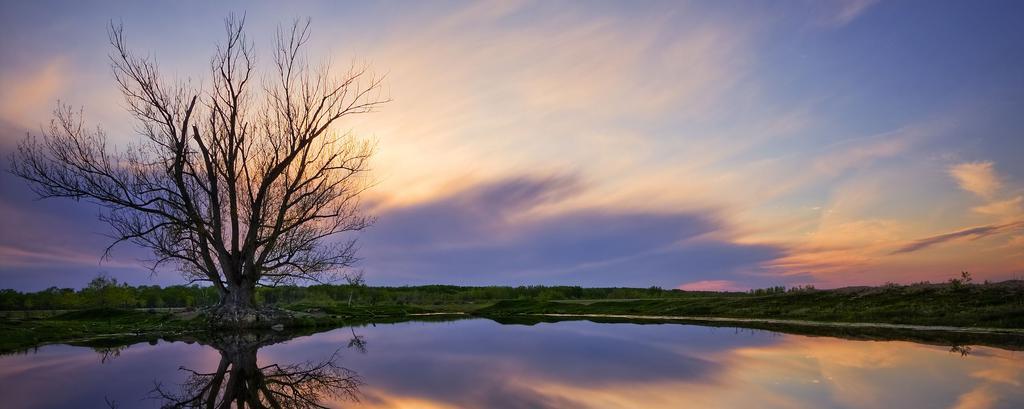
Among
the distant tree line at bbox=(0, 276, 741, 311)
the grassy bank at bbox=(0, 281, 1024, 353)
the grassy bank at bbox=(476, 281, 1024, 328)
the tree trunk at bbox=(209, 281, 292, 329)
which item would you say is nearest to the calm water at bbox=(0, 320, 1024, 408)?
the grassy bank at bbox=(0, 281, 1024, 353)

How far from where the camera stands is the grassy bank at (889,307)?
21234 millimetres

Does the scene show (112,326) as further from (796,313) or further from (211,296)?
(211,296)

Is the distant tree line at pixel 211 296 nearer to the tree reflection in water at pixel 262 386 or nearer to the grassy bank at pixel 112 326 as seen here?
the grassy bank at pixel 112 326

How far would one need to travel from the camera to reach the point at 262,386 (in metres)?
10.9

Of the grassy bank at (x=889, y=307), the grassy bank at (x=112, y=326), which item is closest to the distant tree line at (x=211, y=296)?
the grassy bank at (x=112, y=326)

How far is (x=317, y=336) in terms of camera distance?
78.6 ft

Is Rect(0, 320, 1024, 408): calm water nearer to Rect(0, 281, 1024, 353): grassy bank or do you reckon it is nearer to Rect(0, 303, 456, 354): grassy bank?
Rect(0, 303, 456, 354): grassy bank

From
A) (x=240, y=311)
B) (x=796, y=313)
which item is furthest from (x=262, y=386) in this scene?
(x=796, y=313)

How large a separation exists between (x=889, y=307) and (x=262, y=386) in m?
26.7

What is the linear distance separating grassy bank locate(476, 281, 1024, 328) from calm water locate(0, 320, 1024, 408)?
7377mm

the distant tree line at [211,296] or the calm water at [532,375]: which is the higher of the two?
the distant tree line at [211,296]

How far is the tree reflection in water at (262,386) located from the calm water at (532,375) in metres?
0.04

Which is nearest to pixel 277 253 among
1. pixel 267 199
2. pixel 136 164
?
pixel 267 199

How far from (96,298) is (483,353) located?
5370 centimetres
